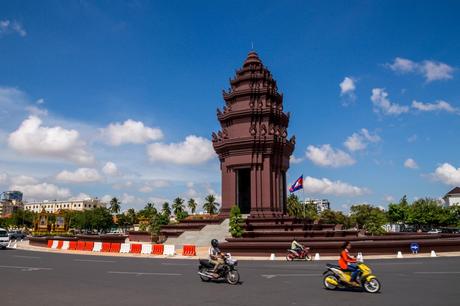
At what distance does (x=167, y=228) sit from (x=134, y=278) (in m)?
29.6

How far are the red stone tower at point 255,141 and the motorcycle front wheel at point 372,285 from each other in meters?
30.8

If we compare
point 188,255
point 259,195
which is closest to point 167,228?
point 259,195

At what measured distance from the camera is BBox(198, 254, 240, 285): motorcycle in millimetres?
15770

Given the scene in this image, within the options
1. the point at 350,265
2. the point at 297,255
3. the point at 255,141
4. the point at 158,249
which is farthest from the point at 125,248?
the point at 350,265

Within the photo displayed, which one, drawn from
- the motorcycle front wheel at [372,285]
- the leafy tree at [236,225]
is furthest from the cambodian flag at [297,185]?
the motorcycle front wheel at [372,285]

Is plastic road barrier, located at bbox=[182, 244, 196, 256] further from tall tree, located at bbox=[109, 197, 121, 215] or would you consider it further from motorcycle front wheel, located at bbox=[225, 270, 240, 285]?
tall tree, located at bbox=[109, 197, 121, 215]

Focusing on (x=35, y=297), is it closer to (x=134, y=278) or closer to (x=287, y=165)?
(x=134, y=278)

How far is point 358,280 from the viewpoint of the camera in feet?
45.2

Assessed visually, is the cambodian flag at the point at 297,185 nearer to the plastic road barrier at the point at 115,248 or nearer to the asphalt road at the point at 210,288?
the plastic road barrier at the point at 115,248

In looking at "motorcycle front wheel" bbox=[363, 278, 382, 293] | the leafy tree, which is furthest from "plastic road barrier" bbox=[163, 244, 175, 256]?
"motorcycle front wheel" bbox=[363, 278, 382, 293]

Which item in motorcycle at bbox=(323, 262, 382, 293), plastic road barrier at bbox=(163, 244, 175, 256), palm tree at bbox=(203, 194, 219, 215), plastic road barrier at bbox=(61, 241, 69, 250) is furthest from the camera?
palm tree at bbox=(203, 194, 219, 215)

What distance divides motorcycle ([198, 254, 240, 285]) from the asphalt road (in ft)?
1.21

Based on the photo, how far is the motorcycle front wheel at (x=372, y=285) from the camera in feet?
43.4

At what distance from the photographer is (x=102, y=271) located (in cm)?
2020
